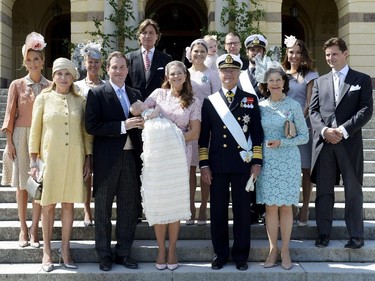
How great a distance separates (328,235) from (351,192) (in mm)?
600

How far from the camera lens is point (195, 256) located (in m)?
5.54

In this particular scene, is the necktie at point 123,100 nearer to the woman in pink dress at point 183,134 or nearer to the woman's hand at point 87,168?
the woman in pink dress at point 183,134

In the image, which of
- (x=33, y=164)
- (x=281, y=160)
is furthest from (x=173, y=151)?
(x=33, y=164)

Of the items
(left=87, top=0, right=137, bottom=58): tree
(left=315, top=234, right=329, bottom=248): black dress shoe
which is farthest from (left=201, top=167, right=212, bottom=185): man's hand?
(left=87, top=0, right=137, bottom=58): tree

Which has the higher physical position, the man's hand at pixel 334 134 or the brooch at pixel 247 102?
the brooch at pixel 247 102

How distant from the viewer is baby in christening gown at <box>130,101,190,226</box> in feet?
16.2

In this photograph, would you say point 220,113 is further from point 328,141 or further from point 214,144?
point 328,141

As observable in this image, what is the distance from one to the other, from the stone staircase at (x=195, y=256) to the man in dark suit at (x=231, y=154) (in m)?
0.32

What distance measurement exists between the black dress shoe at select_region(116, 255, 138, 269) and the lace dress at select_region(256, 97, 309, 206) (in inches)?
61.9

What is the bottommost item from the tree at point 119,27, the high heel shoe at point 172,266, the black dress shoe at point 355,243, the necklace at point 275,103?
the high heel shoe at point 172,266

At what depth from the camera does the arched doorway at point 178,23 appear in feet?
58.6

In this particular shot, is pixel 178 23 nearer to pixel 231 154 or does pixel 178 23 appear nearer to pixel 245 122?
pixel 245 122

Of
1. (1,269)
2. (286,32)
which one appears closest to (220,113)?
(1,269)

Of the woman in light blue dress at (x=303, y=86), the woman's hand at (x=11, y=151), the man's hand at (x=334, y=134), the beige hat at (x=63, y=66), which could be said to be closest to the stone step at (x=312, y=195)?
the woman in light blue dress at (x=303, y=86)
